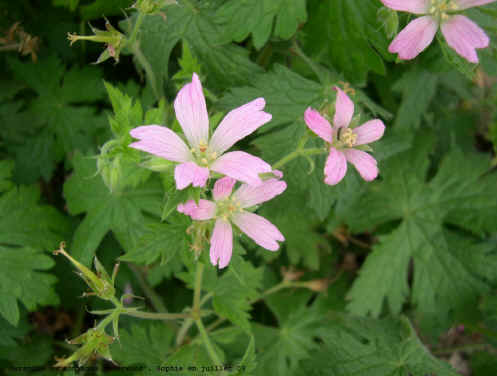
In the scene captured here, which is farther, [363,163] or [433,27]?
[433,27]

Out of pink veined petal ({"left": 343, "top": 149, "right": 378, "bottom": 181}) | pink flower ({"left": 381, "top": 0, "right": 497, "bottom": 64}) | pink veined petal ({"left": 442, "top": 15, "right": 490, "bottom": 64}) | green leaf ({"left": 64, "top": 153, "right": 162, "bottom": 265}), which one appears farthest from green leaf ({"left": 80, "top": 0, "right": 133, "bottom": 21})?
pink veined petal ({"left": 442, "top": 15, "right": 490, "bottom": 64})

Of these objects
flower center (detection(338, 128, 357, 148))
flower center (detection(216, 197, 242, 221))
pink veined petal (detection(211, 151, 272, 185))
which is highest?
pink veined petal (detection(211, 151, 272, 185))

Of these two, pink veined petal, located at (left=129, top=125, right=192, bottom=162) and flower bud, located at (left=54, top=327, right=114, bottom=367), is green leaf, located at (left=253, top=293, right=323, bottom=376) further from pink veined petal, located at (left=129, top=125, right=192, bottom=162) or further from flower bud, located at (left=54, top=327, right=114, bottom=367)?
pink veined petal, located at (left=129, top=125, right=192, bottom=162)

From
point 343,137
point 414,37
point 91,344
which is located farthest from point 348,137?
point 91,344

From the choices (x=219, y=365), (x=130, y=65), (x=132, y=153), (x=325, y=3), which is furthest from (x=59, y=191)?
(x=325, y=3)

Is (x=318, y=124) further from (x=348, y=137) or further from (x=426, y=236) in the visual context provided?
(x=426, y=236)

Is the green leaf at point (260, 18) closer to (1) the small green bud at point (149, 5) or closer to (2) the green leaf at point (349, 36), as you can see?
(2) the green leaf at point (349, 36)

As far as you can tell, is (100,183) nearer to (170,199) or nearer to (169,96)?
(169,96)
